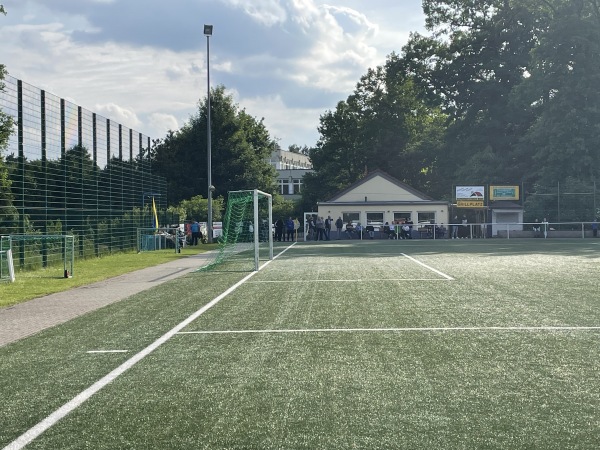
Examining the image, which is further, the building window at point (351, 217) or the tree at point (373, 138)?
the tree at point (373, 138)

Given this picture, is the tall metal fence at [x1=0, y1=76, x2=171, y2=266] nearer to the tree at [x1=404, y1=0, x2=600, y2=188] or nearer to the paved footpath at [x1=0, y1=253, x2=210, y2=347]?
the paved footpath at [x1=0, y1=253, x2=210, y2=347]

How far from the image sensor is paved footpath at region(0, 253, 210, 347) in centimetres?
1077

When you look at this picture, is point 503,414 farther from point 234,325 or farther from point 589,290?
point 589,290

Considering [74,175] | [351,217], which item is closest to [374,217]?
[351,217]

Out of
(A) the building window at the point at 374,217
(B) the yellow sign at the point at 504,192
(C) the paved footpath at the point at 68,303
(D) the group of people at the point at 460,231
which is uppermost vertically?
(B) the yellow sign at the point at 504,192

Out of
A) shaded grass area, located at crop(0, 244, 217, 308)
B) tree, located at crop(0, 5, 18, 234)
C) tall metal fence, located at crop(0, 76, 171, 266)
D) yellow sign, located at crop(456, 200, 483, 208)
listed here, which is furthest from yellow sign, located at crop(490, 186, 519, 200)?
tree, located at crop(0, 5, 18, 234)

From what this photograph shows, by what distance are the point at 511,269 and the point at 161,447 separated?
16889 millimetres

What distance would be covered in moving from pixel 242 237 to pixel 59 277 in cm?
2252

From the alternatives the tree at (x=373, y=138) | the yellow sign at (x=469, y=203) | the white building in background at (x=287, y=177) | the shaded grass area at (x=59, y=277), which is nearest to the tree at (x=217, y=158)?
the tree at (x=373, y=138)

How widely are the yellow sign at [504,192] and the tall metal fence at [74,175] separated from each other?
25849 millimetres

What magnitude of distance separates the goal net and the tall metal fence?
4.65m

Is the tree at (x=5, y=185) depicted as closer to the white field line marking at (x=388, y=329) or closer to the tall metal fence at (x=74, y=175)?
the tall metal fence at (x=74, y=175)

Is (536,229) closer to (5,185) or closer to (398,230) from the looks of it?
(398,230)

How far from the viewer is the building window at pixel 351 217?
59875 mm
